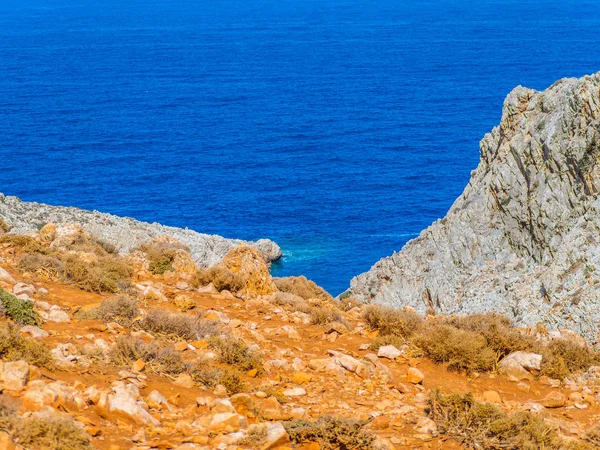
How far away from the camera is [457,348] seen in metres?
17.5

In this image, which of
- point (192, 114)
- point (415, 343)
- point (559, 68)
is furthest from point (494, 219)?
point (559, 68)

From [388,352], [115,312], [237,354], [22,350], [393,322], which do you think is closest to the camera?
[22,350]

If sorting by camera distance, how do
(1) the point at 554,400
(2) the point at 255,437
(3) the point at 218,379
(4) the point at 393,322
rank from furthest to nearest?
(4) the point at 393,322, (1) the point at 554,400, (3) the point at 218,379, (2) the point at 255,437

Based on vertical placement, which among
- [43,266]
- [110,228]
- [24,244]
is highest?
[110,228]

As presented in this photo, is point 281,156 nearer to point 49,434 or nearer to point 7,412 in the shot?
point 7,412

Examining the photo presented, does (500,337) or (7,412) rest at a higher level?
(500,337)

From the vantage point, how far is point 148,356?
15.1 meters

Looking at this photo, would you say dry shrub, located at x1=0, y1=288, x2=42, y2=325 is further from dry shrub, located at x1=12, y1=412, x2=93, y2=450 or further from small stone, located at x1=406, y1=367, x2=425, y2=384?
small stone, located at x1=406, y1=367, x2=425, y2=384

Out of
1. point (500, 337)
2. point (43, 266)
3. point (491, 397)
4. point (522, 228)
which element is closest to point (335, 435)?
point (491, 397)

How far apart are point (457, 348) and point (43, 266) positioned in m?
11.3

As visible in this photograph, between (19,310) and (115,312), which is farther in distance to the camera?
(115,312)

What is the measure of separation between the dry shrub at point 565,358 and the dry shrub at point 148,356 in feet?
25.6

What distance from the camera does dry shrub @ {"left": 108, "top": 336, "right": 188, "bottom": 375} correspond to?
14727mm

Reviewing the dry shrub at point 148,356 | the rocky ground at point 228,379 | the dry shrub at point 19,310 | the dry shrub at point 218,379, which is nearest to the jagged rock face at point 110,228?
the rocky ground at point 228,379
